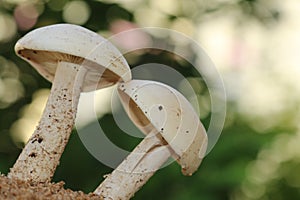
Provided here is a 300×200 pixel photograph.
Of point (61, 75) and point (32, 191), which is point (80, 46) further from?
point (32, 191)

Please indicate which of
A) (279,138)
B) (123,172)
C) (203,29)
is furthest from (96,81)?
(279,138)

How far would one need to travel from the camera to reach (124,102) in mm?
976

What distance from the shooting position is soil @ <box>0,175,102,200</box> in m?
0.73

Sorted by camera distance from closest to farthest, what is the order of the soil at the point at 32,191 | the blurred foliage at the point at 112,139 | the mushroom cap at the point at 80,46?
the soil at the point at 32,191 < the mushroom cap at the point at 80,46 < the blurred foliage at the point at 112,139

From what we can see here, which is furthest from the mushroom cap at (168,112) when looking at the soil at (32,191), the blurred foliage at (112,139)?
the blurred foliage at (112,139)

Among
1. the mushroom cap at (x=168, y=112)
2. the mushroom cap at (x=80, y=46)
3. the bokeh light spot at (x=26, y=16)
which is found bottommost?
the bokeh light spot at (x=26, y=16)

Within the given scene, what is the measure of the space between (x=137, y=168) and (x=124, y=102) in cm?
11

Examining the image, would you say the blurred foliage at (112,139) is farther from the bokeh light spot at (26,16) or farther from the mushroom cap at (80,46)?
the mushroom cap at (80,46)

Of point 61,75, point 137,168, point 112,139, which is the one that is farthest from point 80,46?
point 112,139

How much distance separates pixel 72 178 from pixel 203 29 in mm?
629

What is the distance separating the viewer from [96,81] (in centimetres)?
100

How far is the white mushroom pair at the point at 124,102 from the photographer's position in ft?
2.87

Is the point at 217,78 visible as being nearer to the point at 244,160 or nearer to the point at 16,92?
the point at 244,160

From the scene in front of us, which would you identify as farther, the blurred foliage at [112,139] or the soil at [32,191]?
the blurred foliage at [112,139]
